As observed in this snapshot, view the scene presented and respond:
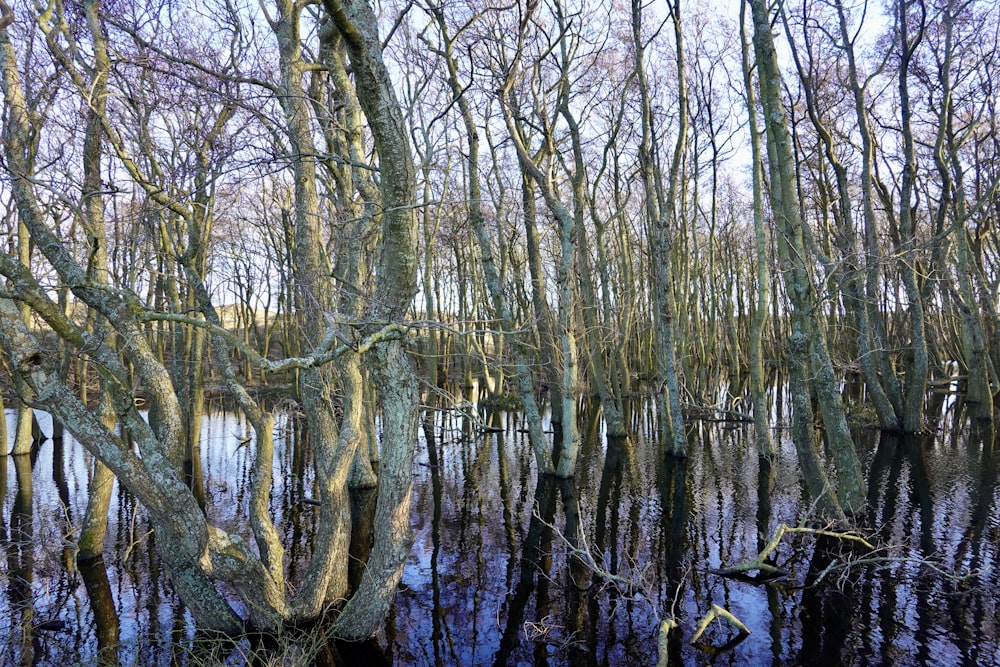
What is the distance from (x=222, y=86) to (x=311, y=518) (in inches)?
244

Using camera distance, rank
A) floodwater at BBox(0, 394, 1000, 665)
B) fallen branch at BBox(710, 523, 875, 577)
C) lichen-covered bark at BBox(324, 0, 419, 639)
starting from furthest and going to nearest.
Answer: fallen branch at BBox(710, 523, 875, 577) < floodwater at BBox(0, 394, 1000, 665) < lichen-covered bark at BBox(324, 0, 419, 639)

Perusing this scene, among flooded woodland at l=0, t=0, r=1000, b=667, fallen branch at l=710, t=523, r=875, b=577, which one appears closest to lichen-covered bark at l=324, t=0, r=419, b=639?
flooded woodland at l=0, t=0, r=1000, b=667

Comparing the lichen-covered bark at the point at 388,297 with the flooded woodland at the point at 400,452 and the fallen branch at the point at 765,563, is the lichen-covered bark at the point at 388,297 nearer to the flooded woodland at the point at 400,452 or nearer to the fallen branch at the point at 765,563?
the flooded woodland at the point at 400,452

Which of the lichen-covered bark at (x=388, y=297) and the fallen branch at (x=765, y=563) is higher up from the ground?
the lichen-covered bark at (x=388, y=297)

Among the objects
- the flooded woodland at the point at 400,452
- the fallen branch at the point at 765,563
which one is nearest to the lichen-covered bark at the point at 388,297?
the flooded woodland at the point at 400,452

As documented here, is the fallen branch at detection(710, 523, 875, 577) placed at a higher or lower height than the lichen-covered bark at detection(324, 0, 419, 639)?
lower

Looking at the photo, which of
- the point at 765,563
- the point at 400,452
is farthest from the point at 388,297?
the point at 765,563

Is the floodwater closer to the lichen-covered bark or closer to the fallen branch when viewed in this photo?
the fallen branch

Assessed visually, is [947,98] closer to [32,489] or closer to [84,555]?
[84,555]

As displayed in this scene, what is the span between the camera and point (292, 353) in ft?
106

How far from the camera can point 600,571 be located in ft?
19.8

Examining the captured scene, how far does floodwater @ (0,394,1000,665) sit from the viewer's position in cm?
580

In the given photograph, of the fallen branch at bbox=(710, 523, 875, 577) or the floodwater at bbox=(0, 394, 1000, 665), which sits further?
the fallen branch at bbox=(710, 523, 875, 577)

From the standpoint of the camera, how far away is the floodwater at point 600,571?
5.80 m
